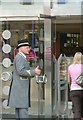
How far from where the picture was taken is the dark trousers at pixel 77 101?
7859mm

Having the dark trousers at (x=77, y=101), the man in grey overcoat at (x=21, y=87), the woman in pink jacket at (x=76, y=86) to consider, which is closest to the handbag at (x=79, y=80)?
the woman in pink jacket at (x=76, y=86)

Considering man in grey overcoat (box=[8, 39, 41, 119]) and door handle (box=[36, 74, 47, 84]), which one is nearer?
man in grey overcoat (box=[8, 39, 41, 119])

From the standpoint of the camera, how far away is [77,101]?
791cm

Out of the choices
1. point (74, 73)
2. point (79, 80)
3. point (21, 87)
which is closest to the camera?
point (21, 87)

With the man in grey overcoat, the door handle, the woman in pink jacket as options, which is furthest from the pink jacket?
the man in grey overcoat

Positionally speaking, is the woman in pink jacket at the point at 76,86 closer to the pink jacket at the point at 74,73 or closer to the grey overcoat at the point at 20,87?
the pink jacket at the point at 74,73

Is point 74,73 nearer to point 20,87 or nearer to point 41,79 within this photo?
point 41,79

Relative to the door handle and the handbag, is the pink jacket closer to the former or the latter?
the handbag

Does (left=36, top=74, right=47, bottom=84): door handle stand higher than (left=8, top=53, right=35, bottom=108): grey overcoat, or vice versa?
(left=8, top=53, right=35, bottom=108): grey overcoat

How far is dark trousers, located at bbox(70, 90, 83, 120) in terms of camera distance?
786cm

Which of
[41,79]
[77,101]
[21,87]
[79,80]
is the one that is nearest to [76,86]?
[79,80]

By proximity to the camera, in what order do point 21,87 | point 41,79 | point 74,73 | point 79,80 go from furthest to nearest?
point 41,79 < point 74,73 < point 79,80 < point 21,87

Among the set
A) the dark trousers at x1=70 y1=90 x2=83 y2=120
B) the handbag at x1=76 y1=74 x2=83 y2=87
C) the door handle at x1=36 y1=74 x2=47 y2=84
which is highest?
the handbag at x1=76 y1=74 x2=83 y2=87

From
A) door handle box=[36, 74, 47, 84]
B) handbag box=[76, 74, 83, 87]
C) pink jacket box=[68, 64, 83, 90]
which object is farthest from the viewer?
door handle box=[36, 74, 47, 84]
